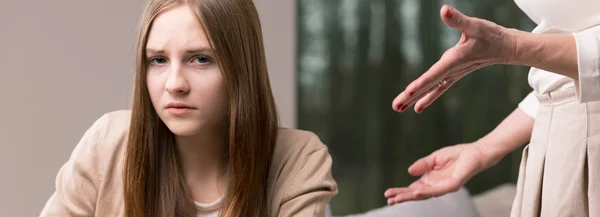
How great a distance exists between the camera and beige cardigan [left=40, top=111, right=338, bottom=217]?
1.38 m

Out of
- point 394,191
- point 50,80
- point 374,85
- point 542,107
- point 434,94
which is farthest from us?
point 374,85

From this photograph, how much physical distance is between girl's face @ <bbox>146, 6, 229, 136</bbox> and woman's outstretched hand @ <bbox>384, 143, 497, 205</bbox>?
22.7 inches

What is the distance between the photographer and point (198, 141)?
143cm

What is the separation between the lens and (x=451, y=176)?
1.80 m

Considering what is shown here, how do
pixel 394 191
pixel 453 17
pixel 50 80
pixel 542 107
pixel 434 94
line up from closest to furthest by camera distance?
pixel 453 17
pixel 434 94
pixel 542 107
pixel 394 191
pixel 50 80

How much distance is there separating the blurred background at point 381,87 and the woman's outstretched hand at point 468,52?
2.88 meters

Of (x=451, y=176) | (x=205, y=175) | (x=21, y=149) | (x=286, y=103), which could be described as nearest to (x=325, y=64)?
(x=286, y=103)

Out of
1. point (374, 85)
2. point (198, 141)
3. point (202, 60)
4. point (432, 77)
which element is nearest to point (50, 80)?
point (374, 85)

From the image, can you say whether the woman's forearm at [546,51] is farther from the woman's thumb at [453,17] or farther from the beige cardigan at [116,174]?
the beige cardigan at [116,174]

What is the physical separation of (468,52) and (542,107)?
0.42 meters

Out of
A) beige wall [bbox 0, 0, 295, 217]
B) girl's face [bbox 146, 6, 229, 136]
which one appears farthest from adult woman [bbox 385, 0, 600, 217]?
beige wall [bbox 0, 0, 295, 217]

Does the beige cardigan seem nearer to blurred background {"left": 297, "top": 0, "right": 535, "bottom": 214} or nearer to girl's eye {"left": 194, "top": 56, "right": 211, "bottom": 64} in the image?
girl's eye {"left": 194, "top": 56, "right": 211, "bottom": 64}

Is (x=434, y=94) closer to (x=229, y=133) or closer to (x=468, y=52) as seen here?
(x=468, y=52)

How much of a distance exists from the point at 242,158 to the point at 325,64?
9.18ft
